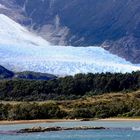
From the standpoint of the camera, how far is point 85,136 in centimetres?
7369

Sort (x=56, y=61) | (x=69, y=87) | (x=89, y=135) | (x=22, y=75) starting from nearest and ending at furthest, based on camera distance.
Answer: (x=89, y=135), (x=69, y=87), (x=56, y=61), (x=22, y=75)

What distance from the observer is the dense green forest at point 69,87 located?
13162 cm

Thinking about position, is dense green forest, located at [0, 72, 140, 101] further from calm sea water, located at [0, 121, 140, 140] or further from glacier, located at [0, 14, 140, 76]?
calm sea water, located at [0, 121, 140, 140]

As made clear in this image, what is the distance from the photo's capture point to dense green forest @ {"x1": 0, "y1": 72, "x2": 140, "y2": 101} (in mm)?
131625

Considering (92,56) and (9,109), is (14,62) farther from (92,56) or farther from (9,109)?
(9,109)

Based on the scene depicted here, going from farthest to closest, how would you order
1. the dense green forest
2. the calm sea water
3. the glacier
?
the glacier < the dense green forest < the calm sea water

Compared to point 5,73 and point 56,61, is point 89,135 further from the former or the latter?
point 5,73

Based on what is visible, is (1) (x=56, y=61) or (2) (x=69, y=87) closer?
(2) (x=69, y=87)

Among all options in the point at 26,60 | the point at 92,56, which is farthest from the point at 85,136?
the point at 92,56

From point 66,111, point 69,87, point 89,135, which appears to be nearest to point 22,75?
point 69,87

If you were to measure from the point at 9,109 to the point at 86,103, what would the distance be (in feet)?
42.4

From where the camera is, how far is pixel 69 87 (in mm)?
134125

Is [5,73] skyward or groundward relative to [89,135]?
skyward

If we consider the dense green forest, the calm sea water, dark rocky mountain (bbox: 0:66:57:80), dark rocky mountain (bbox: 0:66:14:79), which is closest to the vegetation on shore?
the calm sea water
